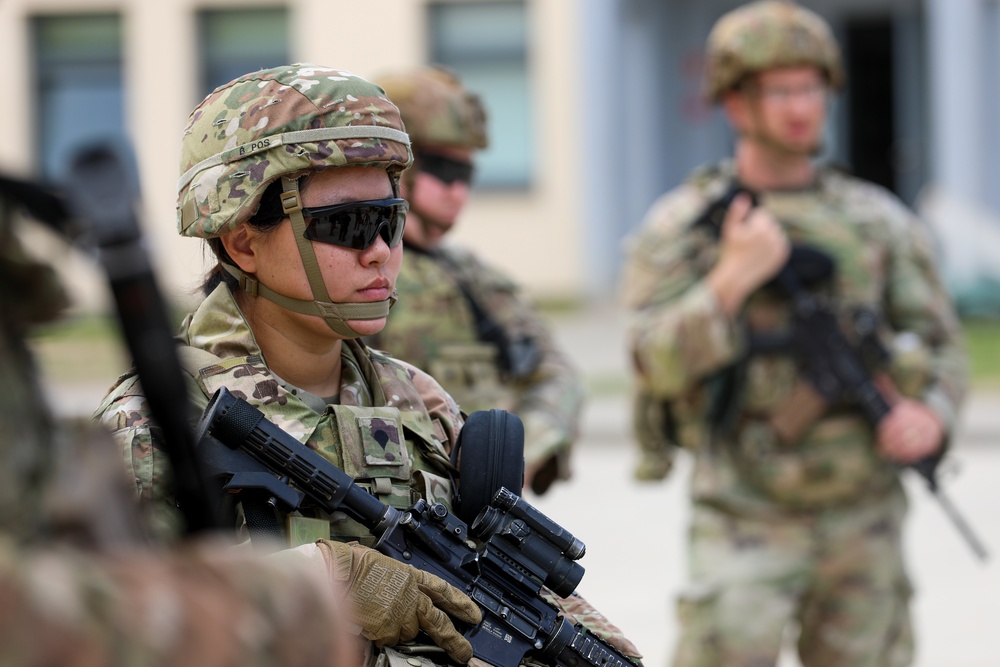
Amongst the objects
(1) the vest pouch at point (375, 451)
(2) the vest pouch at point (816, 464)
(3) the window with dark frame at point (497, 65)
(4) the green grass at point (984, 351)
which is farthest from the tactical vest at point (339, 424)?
(3) the window with dark frame at point (497, 65)

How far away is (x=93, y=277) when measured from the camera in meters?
1.54

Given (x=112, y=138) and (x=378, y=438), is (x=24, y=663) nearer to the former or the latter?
(x=112, y=138)

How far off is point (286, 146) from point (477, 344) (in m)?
2.09

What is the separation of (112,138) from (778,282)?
357 centimetres

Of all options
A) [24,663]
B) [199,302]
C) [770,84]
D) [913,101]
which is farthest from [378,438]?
[913,101]

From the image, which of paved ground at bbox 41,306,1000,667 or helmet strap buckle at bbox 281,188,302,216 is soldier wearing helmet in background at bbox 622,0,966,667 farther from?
helmet strap buckle at bbox 281,188,302,216

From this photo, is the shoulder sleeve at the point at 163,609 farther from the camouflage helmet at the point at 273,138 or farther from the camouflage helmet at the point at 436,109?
the camouflage helmet at the point at 436,109

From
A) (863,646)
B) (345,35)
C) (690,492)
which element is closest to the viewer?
(863,646)

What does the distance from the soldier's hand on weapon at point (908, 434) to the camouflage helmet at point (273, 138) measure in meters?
2.56

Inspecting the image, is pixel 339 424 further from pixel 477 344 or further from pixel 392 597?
pixel 477 344

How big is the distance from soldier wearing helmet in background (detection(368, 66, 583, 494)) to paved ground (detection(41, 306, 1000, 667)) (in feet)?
5.74

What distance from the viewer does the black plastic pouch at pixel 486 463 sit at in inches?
102

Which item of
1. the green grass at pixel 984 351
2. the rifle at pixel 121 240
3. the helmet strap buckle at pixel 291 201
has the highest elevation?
the rifle at pixel 121 240

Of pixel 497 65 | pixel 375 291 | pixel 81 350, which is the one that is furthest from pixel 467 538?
pixel 497 65
